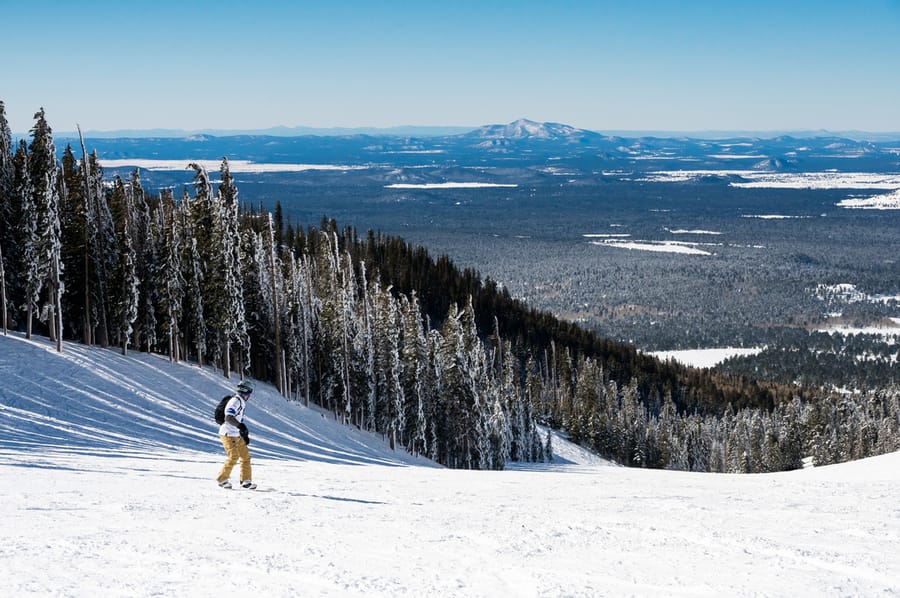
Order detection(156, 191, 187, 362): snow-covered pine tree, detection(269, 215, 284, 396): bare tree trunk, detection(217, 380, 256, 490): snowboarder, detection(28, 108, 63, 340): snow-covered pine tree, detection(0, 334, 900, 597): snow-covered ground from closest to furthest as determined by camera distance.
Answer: detection(0, 334, 900, 597): snow-covered ground → detection(217, 380, 256, 490): snowboarder → detection(28, 108, 63, 340): snow-covered pine tree → detection(156, 191, 187, 362): snow-covered pine tree → detection(269, 215, 284, 396): bare tree trunk

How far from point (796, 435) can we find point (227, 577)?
3719 inches

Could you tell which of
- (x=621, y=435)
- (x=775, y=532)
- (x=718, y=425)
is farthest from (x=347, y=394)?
(x=718, y=425)

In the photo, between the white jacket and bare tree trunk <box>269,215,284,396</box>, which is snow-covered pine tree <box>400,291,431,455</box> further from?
the white jacket

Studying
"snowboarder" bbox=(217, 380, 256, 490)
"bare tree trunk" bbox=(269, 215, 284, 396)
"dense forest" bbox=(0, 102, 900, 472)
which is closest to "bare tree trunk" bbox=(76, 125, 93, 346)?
"dense forest" bbox=(0, 102, 900, 472)

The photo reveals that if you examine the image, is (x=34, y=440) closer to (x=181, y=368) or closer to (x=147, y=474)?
(x=147, y=474)

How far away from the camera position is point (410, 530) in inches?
507

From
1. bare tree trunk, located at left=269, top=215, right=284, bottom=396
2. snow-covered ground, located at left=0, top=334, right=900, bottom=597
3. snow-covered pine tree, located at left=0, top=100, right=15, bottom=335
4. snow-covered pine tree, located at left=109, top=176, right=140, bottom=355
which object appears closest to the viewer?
snow-covered ground, located at left=0, top=334, right=900, bottom=597

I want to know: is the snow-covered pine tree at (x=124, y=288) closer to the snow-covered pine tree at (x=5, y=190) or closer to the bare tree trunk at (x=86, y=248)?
the bare tree trunk at (x=86, y=248)

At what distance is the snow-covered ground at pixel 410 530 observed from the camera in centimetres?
980

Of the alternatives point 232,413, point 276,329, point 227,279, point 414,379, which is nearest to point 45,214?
point 227,279

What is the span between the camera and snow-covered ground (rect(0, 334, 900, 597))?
9.80m

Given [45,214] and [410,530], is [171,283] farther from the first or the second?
[410,530]

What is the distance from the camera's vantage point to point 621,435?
91375 millimetres

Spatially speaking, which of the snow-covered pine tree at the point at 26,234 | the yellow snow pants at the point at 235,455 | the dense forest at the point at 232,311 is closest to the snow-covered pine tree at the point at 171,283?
the dense forest at the point at 232,311
